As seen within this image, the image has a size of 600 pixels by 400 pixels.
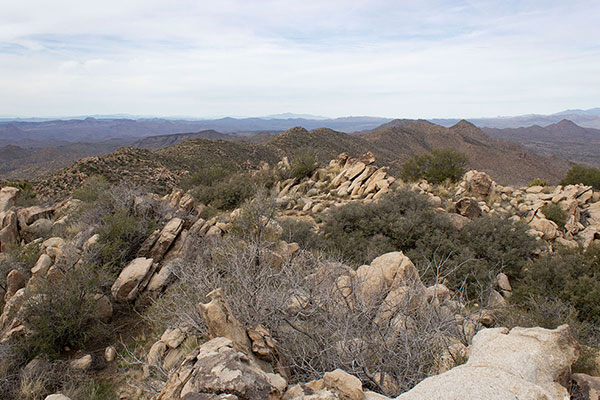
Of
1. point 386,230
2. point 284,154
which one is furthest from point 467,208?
point 284,154

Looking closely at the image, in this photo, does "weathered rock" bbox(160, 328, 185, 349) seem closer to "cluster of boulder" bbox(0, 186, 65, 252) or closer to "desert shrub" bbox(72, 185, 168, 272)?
"desert shrub" bbox(72, 185, 168, 272)

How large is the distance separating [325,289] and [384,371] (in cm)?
166

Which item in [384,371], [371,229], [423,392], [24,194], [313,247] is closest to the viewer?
[423,392]

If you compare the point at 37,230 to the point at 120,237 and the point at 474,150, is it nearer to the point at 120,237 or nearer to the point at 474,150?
the point at 120,237

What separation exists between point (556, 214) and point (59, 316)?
613 inches

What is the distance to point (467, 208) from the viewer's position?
40.3ft

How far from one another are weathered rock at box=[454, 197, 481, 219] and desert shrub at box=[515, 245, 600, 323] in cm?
338

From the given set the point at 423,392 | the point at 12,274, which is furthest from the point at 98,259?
the point at 423,392

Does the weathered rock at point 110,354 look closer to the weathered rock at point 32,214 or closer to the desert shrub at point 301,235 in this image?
the desert shrub at point 301,235

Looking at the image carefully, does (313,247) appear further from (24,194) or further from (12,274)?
(24,194)

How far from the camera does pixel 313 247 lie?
9.63 m

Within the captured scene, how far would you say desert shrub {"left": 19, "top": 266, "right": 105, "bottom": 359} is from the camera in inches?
212

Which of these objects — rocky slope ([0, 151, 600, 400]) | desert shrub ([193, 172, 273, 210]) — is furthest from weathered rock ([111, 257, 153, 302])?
desert shrub ([193, 172, 273, 210])

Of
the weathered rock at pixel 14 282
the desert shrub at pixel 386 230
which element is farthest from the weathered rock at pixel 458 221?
the weathered rock at pixel 14 282
